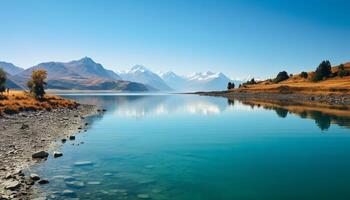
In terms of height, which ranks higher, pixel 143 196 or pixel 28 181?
pixel 28 181

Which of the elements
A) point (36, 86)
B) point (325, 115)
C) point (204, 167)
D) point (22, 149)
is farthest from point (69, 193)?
point (36, 86)

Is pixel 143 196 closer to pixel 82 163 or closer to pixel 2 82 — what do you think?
pixel 82 163

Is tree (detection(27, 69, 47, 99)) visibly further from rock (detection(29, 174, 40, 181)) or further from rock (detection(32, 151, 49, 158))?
rock (detection(29, 174, 40, 181))

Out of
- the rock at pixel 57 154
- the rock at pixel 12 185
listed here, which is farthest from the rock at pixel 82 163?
the rock at pixel 12 185

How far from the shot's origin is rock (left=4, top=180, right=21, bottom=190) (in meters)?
21.2

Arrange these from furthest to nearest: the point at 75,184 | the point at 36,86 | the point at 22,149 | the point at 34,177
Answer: the point at 36,86
the point at 22,149
the point at 34,177
the point at 75,184

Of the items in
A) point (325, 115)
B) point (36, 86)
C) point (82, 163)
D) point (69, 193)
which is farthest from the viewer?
point (36, 86)

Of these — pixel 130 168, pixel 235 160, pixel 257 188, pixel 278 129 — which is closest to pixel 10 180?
pixel 130 168

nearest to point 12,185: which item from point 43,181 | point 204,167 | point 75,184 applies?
point 43,181

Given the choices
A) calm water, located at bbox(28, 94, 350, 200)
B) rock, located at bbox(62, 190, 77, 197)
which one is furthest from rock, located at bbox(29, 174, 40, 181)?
rock, located at bbox(62, 190, 77, 197)

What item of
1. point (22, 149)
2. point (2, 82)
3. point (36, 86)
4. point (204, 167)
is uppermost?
point (2, 82)

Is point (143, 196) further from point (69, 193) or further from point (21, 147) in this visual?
point (21, 147)

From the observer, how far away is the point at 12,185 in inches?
849

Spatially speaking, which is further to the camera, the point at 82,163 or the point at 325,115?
Answer: the point at 325,115
